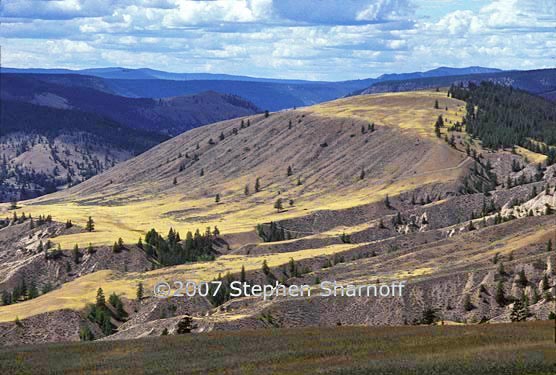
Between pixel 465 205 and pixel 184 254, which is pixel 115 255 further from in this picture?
pixel 465 205

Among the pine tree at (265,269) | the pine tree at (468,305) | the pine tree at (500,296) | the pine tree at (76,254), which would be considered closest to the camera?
the pine tree at (500,296)

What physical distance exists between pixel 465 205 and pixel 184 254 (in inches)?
2286

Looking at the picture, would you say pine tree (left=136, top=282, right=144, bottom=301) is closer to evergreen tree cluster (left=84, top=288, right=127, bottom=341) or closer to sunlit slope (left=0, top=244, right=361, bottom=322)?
sunlit slope (left=0, top=244, right=361, bottom=322)

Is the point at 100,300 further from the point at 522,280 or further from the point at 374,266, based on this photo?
the point at 522,280

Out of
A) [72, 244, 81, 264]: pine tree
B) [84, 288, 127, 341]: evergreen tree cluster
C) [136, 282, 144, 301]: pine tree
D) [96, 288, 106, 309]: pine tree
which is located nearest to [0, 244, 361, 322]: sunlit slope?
Result: [136, 282, 144, 301]: pine tree

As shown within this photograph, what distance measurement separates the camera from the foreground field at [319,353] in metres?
61.6

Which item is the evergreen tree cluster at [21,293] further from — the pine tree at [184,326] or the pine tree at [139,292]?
the pine tree at [184,326]

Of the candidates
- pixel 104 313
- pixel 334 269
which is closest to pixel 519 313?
pixel 334 269

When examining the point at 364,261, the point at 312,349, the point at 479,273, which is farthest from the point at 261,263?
the point at 312,349

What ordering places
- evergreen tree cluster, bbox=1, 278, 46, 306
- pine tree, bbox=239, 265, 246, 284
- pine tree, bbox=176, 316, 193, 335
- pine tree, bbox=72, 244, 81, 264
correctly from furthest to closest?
pine tree, bbox=72, 244, 81, 264, evergreen tree cluster, bbox=1, 278, 46, 306, pine tree, bbox=239, 265, 246, 284, pine tree, bbox=176, 316, 193, 335

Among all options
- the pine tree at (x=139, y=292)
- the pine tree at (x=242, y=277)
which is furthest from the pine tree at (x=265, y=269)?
the pine tree at (x=139, y=292)

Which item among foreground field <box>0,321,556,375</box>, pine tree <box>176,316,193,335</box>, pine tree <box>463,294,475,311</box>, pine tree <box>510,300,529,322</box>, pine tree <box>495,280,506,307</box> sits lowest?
pine tree <box>463,294,475,311</box>

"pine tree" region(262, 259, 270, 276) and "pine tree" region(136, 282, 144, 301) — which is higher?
"pine tree" region(262, 259, 270, 276)

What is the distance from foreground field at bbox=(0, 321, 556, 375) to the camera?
61.6 meters
